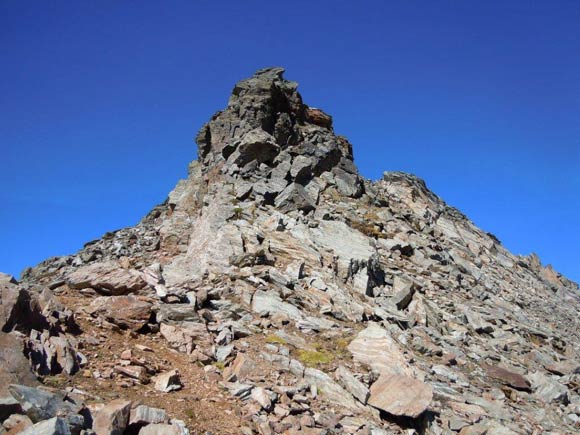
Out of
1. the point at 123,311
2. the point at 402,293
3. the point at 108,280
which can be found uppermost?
the point at 402,293

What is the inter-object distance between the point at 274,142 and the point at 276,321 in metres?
20.9

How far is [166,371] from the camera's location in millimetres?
12953

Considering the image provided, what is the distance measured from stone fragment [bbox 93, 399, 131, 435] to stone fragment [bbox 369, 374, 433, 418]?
25.2 feet

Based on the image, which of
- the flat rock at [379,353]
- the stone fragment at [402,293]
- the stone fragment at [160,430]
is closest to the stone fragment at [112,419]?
the stone fragment at [160,430]

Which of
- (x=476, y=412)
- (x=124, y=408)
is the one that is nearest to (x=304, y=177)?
(x=476, y=412)

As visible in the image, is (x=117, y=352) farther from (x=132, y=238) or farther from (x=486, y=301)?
(x=486, y=301)

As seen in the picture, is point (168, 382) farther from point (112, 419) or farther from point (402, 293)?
point (402, 293)

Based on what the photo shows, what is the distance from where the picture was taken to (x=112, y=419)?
358 inches

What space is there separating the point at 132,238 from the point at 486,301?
26009 mm

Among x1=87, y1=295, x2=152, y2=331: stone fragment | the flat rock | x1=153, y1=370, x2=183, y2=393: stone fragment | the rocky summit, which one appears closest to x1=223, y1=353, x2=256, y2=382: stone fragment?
the rocky summit

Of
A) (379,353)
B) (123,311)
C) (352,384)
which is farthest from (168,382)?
(379,353)

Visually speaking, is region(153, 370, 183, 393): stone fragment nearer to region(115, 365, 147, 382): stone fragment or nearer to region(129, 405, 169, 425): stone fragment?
region(115, 365, 147, 382): stone fragment

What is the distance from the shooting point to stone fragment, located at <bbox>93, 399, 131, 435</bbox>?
8.96 metres

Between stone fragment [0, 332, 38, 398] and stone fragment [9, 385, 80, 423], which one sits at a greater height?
stone fragment [0, 332, 38, 398]
